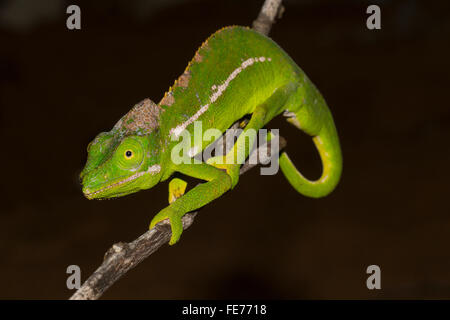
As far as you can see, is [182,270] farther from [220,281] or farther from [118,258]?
[118,258]

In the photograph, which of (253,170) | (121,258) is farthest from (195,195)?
(253,170)

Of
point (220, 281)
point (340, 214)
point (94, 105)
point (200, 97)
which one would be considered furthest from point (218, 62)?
point (94, 105)

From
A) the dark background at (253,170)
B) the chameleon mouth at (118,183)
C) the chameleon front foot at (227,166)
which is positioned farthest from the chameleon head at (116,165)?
the dark background at (253,170)

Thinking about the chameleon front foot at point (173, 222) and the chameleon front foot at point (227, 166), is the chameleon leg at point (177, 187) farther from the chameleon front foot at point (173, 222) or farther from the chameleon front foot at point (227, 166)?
the chameleon front foot at point (173, 222)

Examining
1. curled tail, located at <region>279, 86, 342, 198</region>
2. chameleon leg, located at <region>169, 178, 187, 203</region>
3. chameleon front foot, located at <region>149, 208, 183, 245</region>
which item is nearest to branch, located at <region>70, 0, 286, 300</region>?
chameleon front foot, located at <region>149, 208, 183, 245</region>

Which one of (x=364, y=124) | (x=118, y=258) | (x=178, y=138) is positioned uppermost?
(x=364, y=124)

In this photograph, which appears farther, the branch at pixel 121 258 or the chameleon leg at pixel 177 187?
the chameleon leg at pixel 177 187

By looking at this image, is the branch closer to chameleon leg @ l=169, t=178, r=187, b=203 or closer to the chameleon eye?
the chameleon eye
